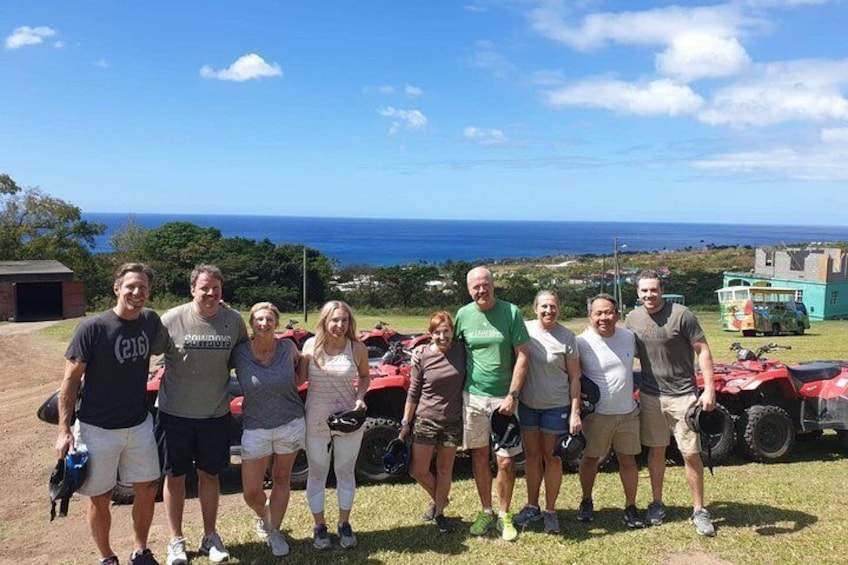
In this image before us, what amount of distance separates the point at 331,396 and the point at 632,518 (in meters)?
2.25

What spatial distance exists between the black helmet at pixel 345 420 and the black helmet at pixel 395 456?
0.57 m

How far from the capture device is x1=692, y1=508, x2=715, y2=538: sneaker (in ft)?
14.4

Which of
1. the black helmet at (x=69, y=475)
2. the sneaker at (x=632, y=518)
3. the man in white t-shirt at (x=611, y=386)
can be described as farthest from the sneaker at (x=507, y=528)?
the black helmet at (x=69, y=475)

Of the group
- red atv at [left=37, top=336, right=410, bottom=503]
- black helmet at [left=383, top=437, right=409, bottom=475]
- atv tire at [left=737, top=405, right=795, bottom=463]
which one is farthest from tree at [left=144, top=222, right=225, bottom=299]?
black helmet at [left=383, top=437, right=409, bottom=475]

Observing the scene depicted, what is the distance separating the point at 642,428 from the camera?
15.1 feet

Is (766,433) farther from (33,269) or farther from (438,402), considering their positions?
(33,269)

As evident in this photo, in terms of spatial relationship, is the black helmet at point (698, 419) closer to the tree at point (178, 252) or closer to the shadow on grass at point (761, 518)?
the shadow on grass at point (761, 518)

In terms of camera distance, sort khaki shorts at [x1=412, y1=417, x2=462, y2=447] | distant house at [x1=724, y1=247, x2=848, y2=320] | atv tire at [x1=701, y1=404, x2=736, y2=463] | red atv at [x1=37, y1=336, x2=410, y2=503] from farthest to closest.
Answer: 1. distant house at [x1=724, y1=247, x2=848, y2=320]
2. atv tire at [x1=701, y1=404, x2=736, y2=463]
3. red atv at [x1=37, y1=336, x2=410, y2=503]
4. khaki shorts at [x1=412, y1=417, x2=462, y2=447]

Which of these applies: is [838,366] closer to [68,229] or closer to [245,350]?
[245,350]

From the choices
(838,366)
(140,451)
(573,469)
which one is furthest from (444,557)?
(838,366)

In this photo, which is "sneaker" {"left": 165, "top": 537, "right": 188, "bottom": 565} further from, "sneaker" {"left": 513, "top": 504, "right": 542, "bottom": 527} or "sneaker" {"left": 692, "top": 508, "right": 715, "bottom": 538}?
"sneaker" {"left": 692, "top": 508, "right": 715, "bottom": 538}

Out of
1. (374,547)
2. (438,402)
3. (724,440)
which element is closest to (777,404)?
(724,440)

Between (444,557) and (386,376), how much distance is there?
2041 mm

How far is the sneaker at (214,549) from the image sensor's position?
13.2 feet
